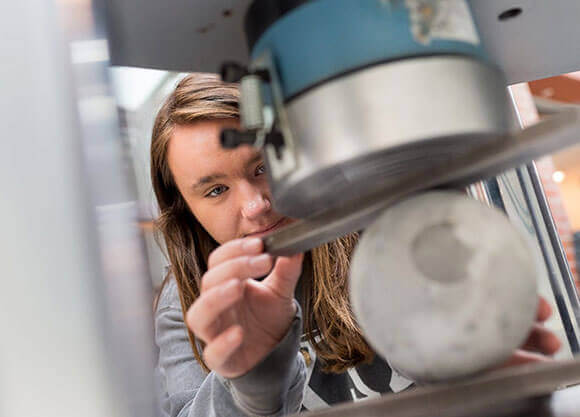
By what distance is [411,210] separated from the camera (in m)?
0.36

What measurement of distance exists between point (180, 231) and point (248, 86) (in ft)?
2.55

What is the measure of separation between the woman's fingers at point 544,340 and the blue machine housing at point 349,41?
334 millimetres

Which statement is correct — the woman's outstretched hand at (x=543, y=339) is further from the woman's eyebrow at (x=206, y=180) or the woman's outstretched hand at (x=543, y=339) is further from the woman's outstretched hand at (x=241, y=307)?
the woman's eyebrow at (x=206, y=180)

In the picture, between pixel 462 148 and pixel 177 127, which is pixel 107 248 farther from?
pixel 177 127

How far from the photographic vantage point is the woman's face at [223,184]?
866 millimetres

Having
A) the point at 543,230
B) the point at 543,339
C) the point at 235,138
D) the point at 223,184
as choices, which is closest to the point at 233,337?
the point at 235,138

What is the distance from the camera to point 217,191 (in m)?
0.92

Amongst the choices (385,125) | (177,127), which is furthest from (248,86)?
(177,127)

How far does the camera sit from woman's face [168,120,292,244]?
2.84 ft

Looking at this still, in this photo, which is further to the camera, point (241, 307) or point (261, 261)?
point (241, 307)

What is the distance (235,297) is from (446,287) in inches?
8.8

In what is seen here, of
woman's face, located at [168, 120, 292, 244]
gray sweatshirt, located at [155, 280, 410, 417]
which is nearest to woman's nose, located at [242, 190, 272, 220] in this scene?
woman's face, located at [168, 120, 292, 244]

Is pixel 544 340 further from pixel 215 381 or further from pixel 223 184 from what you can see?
pixel 223 184

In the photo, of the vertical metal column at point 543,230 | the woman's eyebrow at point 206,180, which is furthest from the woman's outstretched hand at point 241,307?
the vertical metal column at point 543,230
